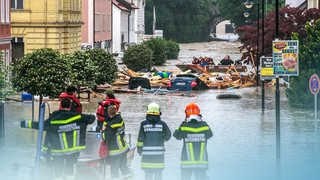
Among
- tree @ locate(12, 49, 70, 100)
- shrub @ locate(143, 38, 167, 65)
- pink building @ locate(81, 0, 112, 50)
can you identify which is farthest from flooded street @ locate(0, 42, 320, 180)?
shrub @ locate(143, 38, 167, 65)

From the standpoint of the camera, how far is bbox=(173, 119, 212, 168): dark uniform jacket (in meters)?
15.1

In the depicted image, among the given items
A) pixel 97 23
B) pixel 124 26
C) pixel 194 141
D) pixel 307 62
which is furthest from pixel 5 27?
pixel 124 26

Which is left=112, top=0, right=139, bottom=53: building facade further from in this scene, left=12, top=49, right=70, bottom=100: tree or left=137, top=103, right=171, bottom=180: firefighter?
left=137, top=103, right=171, bottom=180: firefighter

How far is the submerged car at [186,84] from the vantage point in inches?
2290

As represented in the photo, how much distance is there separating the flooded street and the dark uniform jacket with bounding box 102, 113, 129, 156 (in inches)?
67.0

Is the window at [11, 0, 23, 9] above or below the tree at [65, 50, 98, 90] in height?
above

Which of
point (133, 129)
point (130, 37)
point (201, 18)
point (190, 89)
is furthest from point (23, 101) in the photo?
point (201, 18)

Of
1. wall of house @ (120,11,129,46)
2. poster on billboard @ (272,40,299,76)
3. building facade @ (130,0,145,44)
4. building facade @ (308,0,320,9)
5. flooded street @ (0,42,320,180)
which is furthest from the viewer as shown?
building facade @ (130,0,145,44)

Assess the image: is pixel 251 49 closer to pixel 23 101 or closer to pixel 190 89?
pixel 190 89

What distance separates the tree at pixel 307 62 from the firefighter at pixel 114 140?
2386cm

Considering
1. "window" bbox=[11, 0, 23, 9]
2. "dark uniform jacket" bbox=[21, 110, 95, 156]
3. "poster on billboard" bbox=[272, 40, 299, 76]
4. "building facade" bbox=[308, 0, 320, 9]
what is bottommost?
"dark uniform jacket" bbox=[21, 110, 95, 156]

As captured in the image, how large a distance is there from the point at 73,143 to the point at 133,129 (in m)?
16.8

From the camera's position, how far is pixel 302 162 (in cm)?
2227

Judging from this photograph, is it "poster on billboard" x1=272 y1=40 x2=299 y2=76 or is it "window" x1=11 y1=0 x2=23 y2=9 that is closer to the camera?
"poster on billboard" x1=272 y1=40 x2=299 y2=76
